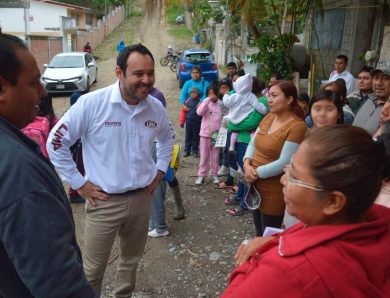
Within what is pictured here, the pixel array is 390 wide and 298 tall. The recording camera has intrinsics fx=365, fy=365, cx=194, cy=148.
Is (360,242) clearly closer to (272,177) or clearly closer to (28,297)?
(28,297)

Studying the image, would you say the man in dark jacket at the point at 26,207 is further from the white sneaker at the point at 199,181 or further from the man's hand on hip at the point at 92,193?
the white sneaker at the point at 199,181

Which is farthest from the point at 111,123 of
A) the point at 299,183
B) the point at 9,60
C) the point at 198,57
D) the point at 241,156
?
the point at 198,57

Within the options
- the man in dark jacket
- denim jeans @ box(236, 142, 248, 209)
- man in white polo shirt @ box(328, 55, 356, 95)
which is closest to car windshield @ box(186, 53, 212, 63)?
man in white polo shirt @ box(328, 55, 356, 95)

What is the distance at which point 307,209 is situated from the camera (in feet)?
3.83

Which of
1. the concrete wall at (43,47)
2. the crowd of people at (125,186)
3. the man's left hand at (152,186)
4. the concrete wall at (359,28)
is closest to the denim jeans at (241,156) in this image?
the man's left hand at (152,186)

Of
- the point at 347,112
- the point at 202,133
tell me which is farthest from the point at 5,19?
the point at 347,112

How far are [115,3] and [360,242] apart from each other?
144ft

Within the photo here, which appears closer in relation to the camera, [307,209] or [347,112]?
[307,209]

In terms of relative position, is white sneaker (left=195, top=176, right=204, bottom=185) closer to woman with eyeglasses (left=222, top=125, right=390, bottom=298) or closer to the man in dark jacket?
the man in dark jacket

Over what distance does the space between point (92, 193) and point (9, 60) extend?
1.42 metres

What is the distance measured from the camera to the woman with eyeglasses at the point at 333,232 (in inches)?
39.5

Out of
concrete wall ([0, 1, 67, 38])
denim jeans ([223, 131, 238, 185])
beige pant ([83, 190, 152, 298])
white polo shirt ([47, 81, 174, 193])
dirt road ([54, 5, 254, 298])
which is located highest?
concrete wall ([0, 1, 67, 38])

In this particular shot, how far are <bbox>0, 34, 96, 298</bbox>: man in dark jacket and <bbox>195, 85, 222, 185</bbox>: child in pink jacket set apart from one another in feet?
15.2

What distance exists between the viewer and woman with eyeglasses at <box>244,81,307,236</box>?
2963mm
